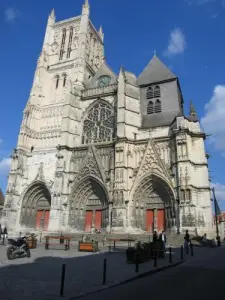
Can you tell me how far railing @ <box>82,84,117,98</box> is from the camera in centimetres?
2414

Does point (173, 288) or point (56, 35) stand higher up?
point (56, 35)

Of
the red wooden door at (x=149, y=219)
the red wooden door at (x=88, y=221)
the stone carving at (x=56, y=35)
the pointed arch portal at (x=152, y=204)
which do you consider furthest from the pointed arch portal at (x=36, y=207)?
the stone carving at (x=56, y=35)

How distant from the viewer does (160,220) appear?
1850cm

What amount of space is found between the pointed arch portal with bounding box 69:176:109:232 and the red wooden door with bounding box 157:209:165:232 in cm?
408

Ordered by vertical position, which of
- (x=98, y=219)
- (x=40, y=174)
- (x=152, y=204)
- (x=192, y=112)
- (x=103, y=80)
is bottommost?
(x=98, y=219)

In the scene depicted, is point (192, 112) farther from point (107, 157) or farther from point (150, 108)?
point (107, 157)

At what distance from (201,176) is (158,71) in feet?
40.4

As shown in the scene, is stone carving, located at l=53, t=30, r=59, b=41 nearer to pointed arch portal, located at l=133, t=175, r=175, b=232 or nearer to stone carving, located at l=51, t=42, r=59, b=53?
stone carving, located at l=51, t=42, r=59, b=53

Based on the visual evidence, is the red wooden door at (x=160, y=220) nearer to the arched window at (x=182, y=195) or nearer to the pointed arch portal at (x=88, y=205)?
the arched window at (x=182, y=195)

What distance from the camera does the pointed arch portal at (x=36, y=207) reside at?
71.0 feet

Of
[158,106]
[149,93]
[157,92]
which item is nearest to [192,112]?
[158,106]

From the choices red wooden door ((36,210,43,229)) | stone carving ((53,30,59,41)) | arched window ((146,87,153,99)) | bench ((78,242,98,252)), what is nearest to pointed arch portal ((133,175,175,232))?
bench ((78,242,98,252))

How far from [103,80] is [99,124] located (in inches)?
228

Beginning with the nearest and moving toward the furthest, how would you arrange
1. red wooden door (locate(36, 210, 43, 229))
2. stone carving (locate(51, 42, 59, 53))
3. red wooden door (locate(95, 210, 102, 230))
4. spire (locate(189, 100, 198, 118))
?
red wooden door (locate(95, 210, 102, 230)) → spire (locate(189, 100, 198, 118)) → red wooden door (locate(36, 210, 43, 229)) → stone carving (locate(51, 42, 59, 53))
